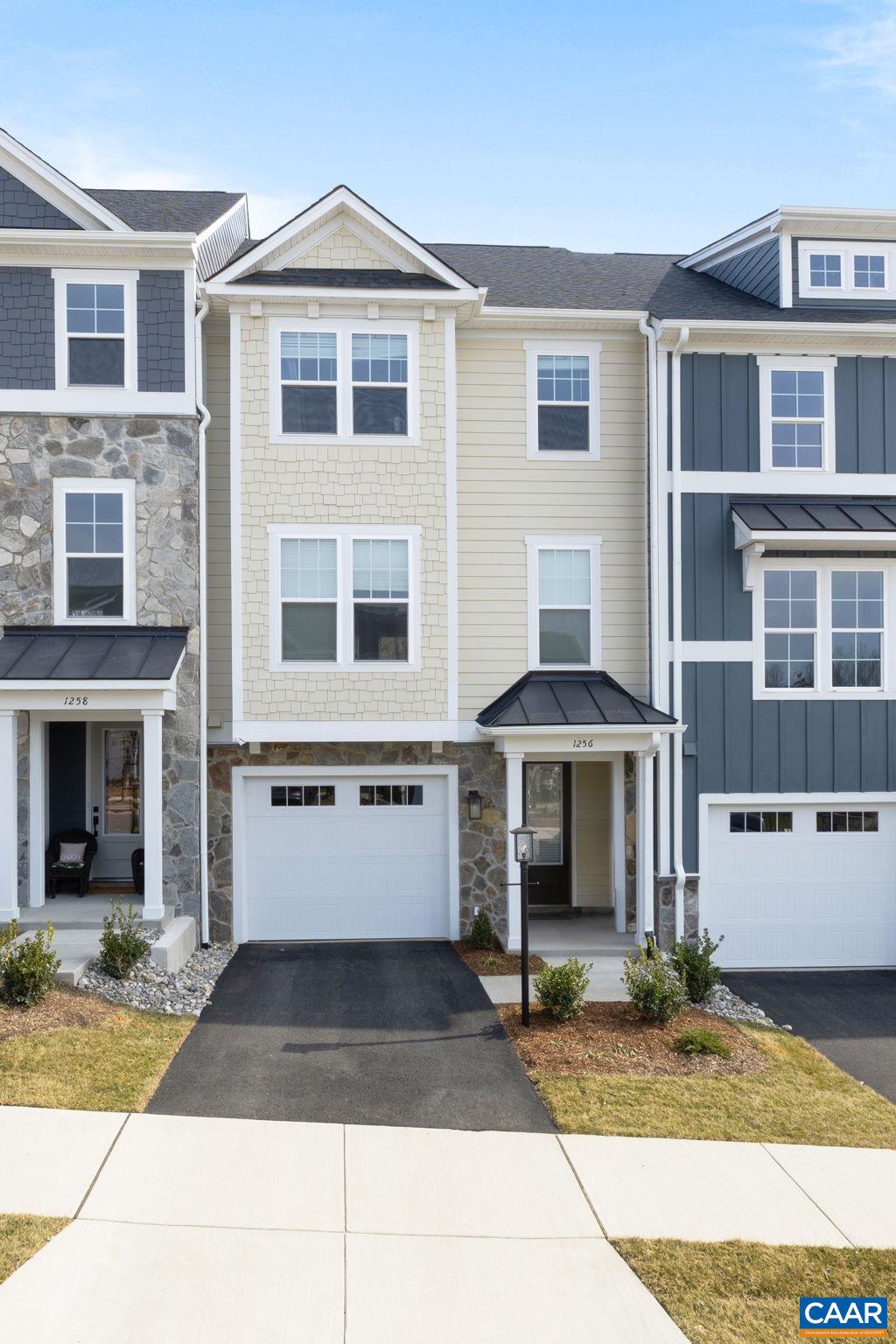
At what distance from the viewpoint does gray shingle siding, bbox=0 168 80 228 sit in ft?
39.5

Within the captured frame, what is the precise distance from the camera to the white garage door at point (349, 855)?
13031 mm

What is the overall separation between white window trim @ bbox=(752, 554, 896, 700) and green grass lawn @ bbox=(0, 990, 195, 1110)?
8381 millimetres

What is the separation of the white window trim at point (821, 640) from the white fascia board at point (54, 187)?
9.20 metres

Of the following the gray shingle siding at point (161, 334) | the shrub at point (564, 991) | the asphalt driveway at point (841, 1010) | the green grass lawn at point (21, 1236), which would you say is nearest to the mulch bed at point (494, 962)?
the shrub at point (564, 991)

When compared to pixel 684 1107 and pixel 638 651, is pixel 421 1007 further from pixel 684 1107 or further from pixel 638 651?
pixel 638 651

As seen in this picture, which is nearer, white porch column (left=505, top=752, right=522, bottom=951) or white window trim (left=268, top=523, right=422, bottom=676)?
white porch column (left=505, top=752, right=522, bottom=951)

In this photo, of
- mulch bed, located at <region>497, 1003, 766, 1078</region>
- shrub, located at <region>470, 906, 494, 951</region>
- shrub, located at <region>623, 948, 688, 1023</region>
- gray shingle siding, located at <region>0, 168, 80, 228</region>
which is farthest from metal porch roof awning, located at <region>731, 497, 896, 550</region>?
gray shingle siding, located at <region>0, 168, 80, 228</region>

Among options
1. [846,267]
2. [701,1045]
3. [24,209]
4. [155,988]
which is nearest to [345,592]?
[155,988]

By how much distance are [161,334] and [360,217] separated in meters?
2.93

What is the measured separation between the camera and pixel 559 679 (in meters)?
13.0

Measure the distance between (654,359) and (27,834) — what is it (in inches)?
392

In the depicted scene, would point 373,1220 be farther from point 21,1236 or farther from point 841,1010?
point 841,1010

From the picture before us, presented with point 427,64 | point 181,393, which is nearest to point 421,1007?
point 181,393

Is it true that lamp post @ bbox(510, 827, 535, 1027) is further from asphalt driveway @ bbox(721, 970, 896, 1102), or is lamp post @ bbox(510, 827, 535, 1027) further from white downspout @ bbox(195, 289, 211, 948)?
white downspout @ bbox(195, 289, 211, 948)
